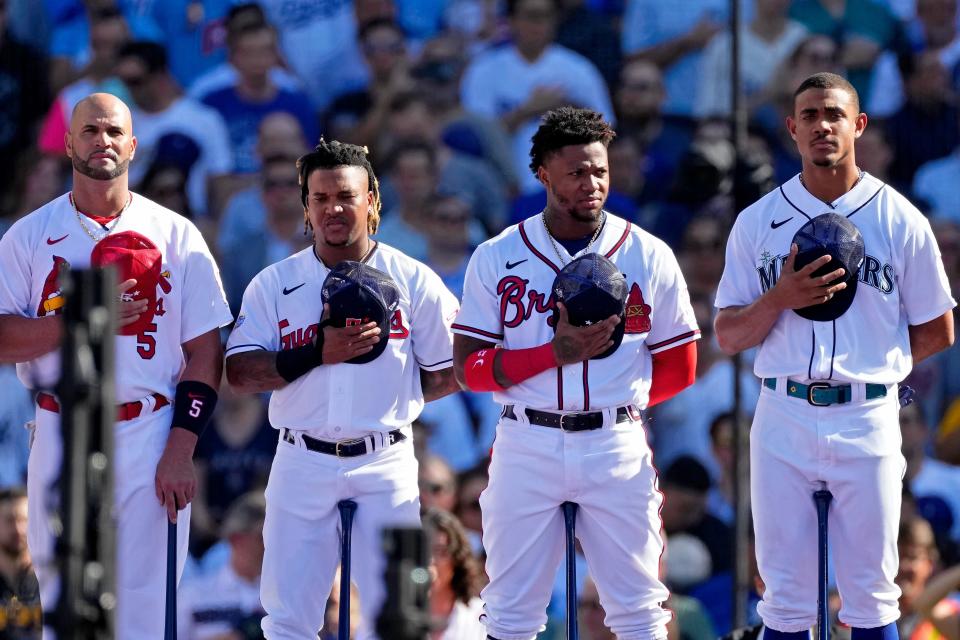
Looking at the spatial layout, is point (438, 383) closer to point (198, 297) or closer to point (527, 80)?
point (198, 297)

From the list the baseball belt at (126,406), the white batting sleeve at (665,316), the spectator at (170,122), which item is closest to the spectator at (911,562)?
the white batting sleeve at (665,316)

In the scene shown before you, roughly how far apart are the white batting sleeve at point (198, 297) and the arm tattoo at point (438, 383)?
31.5 inches

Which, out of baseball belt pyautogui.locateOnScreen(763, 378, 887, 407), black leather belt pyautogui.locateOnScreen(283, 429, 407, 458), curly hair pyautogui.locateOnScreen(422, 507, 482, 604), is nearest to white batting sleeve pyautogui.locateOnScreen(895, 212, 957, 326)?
baseball belt pyautogui.locateOnScreen(763, 378, 887, 407)

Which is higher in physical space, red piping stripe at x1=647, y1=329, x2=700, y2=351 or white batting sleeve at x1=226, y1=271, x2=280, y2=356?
white batting sleeve at x1=226, y1=271, x2=280, y2=356

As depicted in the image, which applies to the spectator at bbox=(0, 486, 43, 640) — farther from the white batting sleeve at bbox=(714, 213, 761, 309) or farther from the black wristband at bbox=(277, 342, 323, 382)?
the white batting sleeve at bbox=(714, 213, 761, 309)

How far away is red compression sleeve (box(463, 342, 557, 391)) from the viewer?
18.9 feet

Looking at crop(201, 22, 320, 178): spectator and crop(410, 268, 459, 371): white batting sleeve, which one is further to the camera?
crop(201, 22, 320, 178): spectator

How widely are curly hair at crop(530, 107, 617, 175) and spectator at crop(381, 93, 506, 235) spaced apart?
3750 mm

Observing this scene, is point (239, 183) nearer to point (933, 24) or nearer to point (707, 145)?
point (707, 145)

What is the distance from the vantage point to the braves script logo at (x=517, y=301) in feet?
19.6

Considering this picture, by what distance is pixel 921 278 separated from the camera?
5922mm

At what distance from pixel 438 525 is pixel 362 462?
90 centimetres

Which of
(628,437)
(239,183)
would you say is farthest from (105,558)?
(239,183)

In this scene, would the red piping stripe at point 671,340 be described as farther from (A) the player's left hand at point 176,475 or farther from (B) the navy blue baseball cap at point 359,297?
(A) the player's left hand at point 176,475
